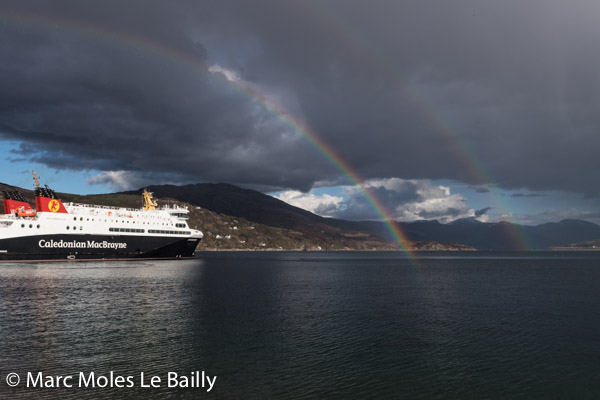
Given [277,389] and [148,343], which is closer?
[277,389]

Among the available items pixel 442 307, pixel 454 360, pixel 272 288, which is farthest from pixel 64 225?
pixel 454 360

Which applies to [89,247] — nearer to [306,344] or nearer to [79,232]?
[79,232]

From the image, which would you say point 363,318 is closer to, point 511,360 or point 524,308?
point 511,360

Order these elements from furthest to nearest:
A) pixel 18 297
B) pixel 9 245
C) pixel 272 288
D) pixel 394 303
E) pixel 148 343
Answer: pixel 9 245, pixel 272 288, pixel 394 303, pixel 18 297, pixel 148 343

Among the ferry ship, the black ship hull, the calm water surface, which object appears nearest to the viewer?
the calm water surface

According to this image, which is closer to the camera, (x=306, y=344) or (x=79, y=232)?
(x=306, y=344)

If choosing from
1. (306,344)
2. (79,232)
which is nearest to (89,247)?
(79,232)

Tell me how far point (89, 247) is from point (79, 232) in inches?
228

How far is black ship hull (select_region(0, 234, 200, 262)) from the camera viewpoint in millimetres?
111062

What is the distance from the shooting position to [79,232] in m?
120

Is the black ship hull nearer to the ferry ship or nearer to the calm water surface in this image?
the ferry ship

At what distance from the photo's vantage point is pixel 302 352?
102ft

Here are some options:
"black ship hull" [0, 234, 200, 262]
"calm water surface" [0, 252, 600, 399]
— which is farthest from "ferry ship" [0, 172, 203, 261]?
"calm water surface" [0, 252, 600, 399]

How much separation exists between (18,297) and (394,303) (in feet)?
179
